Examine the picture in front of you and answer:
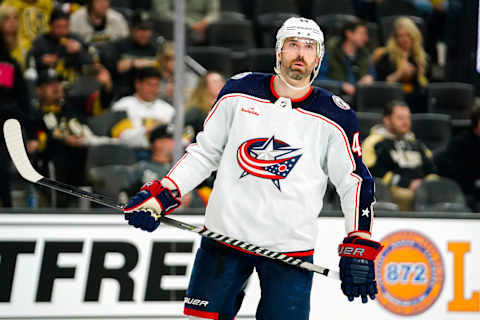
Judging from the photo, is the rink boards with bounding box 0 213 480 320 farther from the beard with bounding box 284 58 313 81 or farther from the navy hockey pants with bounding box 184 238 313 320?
the beard with bounding box 284 58 313 81

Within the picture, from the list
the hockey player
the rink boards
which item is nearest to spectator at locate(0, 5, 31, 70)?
the rink boards

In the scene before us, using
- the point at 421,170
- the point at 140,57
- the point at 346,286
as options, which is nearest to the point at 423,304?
the point at 421,170

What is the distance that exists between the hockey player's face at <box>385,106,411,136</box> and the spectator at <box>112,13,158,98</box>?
1553 mm

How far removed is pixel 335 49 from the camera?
573 cm

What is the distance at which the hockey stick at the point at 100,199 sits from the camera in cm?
268

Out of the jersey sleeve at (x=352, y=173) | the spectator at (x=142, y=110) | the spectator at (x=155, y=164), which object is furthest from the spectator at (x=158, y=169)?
the jersey sleeve at (x=352, y=173)

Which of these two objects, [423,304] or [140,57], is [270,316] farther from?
[140,57]

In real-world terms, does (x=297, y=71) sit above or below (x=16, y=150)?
above

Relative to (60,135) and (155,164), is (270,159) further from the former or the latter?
(60,135)

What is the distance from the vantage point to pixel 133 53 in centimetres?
548

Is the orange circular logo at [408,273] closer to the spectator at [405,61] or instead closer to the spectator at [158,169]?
the spectator at [158,169]

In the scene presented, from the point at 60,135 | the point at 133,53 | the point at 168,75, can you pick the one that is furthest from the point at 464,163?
the point at 60,135

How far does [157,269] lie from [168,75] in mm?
1546

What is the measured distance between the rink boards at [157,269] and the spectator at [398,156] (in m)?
0.42
